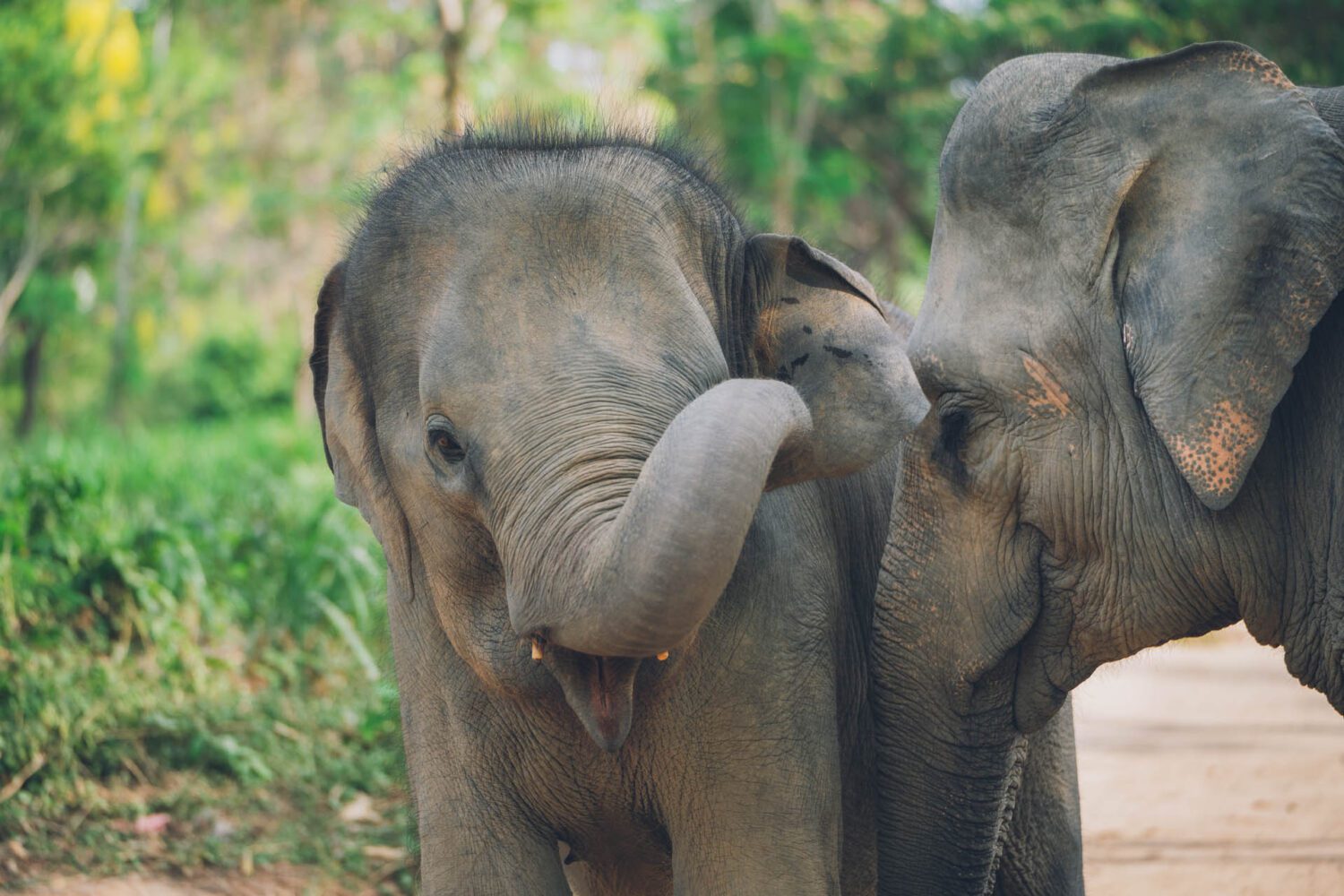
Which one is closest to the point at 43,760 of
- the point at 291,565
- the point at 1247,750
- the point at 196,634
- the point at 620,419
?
the point at 196,634

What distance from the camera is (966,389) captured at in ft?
9.93

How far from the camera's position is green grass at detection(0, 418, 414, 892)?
464cm

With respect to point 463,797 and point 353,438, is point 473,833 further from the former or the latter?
point 353,438

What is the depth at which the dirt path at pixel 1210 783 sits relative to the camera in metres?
5.31

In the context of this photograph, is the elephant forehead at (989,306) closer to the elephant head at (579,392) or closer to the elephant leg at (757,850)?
the elephant head at (579,392)

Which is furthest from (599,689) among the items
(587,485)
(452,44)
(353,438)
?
(452,44)

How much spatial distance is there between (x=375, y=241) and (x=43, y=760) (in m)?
2.63

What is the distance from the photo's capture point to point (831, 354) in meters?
2.94

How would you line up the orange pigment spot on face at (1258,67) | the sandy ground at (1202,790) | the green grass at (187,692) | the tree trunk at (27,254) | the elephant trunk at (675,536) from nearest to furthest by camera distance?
the elephant trunk at (675,536)
the orange pigment spot on face at (1258,67)
the green grass at (187,692)
the sandy ground at (1202,790)
the tree trunk at (27,254)

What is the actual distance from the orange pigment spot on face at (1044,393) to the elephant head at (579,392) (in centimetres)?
25

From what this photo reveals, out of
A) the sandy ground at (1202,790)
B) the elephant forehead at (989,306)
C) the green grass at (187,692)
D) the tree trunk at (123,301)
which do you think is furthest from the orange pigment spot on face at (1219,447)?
the tree trunk at (123,301)

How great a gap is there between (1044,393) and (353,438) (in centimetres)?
129

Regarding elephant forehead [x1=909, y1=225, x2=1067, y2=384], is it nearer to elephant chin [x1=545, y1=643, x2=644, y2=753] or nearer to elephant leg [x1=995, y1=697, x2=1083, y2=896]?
elephant chin [x1=545, y1=643, x2=644, y2=753]

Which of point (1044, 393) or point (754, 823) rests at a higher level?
point (1044, 393)
